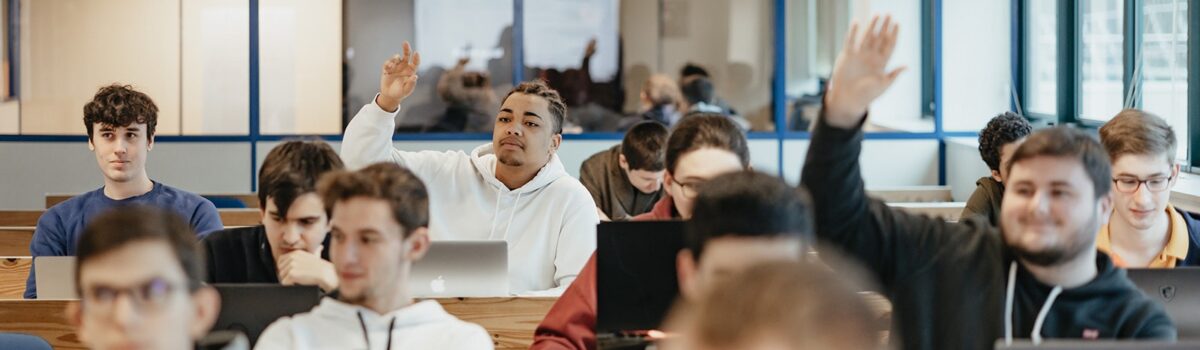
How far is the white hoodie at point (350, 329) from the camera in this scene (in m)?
2.65

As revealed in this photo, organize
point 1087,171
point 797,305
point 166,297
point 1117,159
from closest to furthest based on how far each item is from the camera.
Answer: point 797,305 → point 166,297 → point 1087,171 → point 1117,159

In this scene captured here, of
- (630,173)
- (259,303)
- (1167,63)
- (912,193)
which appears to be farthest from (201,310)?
(912,193)

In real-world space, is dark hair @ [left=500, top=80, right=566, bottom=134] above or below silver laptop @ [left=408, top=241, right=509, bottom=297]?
above

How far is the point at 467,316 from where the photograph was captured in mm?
3607

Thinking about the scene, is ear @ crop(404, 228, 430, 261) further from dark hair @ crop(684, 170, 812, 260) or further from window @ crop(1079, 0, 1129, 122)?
window @ crop(1079, 0, 1129, 122)

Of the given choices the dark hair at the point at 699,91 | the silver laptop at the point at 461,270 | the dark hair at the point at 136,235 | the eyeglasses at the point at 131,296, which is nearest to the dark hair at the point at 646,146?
the silver laptop at the point at 461,270

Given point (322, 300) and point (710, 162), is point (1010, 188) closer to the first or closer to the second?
point (710, 162)

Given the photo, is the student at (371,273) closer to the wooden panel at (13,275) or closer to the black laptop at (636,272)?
the black laptop at (636,272)

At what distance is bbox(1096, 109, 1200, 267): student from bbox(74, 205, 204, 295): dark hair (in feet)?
7.67

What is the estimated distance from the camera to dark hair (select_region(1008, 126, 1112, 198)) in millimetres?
2635

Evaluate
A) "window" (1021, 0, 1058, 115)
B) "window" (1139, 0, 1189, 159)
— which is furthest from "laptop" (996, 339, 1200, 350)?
"window" (1021, 0, 1058, 115)

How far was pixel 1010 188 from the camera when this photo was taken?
8.79ft

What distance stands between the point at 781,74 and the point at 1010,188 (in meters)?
6.05

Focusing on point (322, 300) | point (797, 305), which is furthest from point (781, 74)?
point (797, 305)
